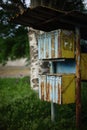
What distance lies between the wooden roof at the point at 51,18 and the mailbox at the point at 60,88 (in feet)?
3.93

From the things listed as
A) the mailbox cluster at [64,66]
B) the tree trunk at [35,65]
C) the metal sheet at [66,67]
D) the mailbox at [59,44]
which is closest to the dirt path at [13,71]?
the tree trunk at [35,65]

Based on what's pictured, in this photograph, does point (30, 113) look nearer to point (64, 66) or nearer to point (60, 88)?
point (64, 66)

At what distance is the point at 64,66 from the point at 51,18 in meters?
1.27

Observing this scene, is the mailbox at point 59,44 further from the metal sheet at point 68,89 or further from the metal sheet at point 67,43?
the metal sheet at point 68,89

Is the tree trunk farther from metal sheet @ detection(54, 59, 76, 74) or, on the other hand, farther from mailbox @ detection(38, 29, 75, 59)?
mailbox @ detection(38, 29, 75, 59)

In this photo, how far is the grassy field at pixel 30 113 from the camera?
25.6 feet

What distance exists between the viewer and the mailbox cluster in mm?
6844

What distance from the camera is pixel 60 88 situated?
6789 mm

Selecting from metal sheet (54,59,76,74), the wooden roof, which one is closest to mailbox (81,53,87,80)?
metal sheet (54,59,76,74)

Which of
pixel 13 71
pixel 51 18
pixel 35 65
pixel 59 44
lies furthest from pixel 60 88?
pixel 13 71

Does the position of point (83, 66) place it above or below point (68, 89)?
above

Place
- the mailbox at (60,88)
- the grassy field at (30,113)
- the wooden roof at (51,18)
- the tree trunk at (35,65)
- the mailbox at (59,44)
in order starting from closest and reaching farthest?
the wooden roof at (51,18) < the mailbox at (60,88) < the mailbox at (59,44) < the grassy field at (30,113) < the tree trunk at (35,65)

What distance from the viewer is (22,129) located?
25.0 feet

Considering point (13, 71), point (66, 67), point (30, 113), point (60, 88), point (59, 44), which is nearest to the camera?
point (60, 88)
